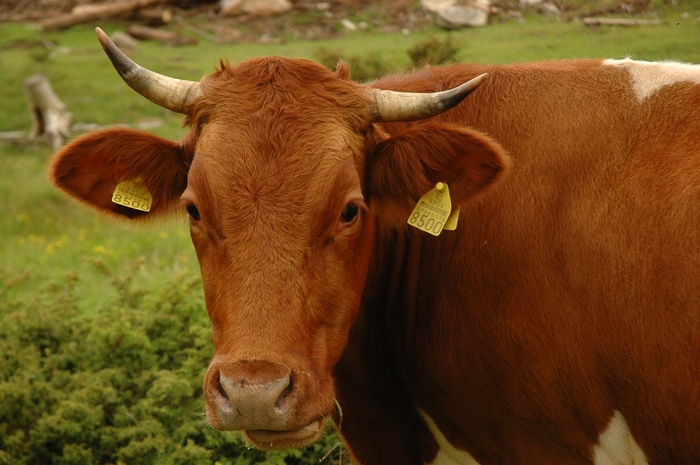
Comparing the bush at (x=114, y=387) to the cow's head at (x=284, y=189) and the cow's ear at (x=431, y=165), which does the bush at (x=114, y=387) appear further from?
the cow's ear at (x=431, y=165)

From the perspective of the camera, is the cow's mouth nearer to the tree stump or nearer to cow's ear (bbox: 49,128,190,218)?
cow's ear (bbox: 49,128,190,218)

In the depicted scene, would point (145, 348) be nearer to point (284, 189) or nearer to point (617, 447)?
point (284, 189)

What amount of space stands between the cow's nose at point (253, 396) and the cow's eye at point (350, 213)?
77cm

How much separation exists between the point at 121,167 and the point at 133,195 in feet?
0.51

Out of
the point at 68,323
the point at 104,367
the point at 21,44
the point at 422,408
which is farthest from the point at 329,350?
the point at 21,44

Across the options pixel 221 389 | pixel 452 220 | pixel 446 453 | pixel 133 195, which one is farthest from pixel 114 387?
pixel 452 220

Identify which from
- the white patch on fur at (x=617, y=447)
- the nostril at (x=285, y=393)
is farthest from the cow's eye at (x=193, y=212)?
the white patch on fur at (x=617, y=447)

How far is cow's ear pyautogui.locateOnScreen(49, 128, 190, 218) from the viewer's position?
450 centimetres

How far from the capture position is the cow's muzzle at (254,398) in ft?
11.6

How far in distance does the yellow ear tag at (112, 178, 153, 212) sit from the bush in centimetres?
193

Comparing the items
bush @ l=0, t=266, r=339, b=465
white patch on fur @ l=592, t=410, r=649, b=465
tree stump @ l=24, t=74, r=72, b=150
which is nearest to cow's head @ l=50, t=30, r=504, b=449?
white patch on fur @ l=592, t=410, r=649, b=465

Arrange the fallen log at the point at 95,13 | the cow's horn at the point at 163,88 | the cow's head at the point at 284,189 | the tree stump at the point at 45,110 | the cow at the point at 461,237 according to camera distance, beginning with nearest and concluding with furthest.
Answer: the cow's head at the point at 284,189 < the cow at the point at 461,237 < the cow's horn at the point at 163,88 < the tree stump at the point at 45,110 < the fallen log at the point at 95,13

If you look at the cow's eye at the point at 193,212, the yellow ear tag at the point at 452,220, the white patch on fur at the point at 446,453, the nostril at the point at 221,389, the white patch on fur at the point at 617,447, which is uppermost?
the yellow ear tag at the point at 452,220

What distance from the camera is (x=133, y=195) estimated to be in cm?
460
